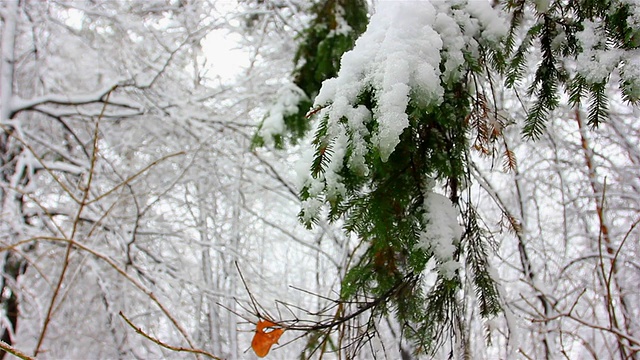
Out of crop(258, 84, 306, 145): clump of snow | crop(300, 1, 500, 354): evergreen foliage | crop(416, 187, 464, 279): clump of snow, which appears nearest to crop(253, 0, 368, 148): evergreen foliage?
crop(258, 84, 306, 145): clump of snow

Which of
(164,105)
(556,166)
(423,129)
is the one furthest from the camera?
(556,166)

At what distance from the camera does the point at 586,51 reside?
40.3 inches

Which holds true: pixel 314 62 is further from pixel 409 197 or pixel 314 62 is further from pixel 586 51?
pixel 586 51

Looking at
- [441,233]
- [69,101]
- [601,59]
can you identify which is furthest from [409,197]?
[69,101]

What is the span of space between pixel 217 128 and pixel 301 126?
142cm

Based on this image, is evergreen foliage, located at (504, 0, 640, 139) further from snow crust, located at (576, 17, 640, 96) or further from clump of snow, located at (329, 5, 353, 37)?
clump of snow, located at (329, 5, 353, 37)

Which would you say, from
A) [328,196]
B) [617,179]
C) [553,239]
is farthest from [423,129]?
[553,239]

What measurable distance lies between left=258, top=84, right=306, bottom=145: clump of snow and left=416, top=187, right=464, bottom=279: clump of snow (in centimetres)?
166

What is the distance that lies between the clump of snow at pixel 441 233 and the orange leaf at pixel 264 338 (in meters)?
0.46

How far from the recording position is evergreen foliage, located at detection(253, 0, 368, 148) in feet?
8.63

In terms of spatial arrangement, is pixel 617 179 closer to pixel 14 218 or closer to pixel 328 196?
pixel 328 196

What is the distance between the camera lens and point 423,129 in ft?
4.10

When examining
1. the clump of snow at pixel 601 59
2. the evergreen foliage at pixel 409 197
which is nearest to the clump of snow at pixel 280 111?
the evergreen foliage at pixel 409 197

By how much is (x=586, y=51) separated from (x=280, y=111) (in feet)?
6.45
